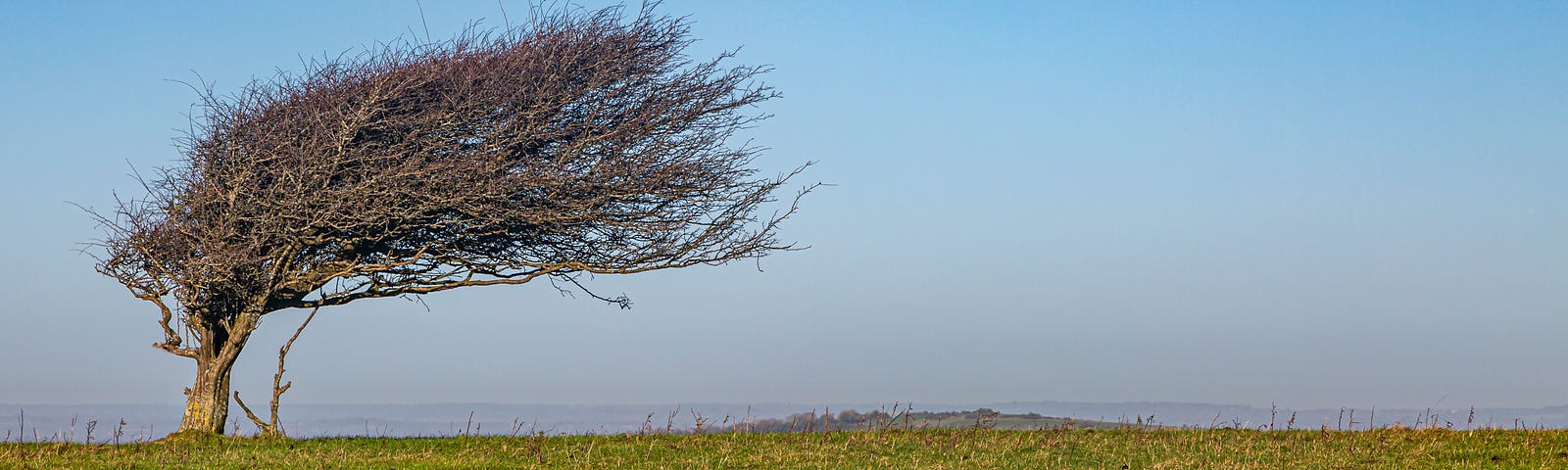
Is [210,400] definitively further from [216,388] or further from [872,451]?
[872,451]

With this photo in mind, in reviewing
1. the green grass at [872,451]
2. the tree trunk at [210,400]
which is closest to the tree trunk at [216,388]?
the tree trunk at [210,400]

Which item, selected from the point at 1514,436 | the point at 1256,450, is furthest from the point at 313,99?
the point at 1514,436

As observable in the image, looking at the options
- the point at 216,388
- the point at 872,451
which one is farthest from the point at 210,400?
the point at 872,451

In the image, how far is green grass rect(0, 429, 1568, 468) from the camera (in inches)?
658

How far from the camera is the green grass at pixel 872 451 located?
54.9ft

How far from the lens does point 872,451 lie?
1833 centimetres

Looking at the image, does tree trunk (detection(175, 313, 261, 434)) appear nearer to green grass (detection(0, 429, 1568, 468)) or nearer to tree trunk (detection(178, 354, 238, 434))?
tree trunk (detection(178, 354, 238, 434))

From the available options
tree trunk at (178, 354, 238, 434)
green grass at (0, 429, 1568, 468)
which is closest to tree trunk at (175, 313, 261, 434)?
tree trunk at (178, 354, 238, 434)

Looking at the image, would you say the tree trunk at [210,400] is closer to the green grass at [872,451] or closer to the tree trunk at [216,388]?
the tree trunk at [216,388]

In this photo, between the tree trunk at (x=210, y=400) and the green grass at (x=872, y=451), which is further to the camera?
the tree trunk at (x=210, y=400)

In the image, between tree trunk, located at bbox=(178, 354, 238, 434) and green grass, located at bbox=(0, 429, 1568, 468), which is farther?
Answer: tree trunk, located at bbox=(178, 354, 238, 434)

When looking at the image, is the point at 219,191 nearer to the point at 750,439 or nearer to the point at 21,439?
the point at 21,439

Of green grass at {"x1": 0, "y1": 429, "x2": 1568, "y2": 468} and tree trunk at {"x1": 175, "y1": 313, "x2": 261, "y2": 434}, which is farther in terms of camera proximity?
tree trunk at {"x1": 175, "y1": 313, "x2": 261, "y2": 434}

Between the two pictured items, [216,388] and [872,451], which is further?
[216,388]
